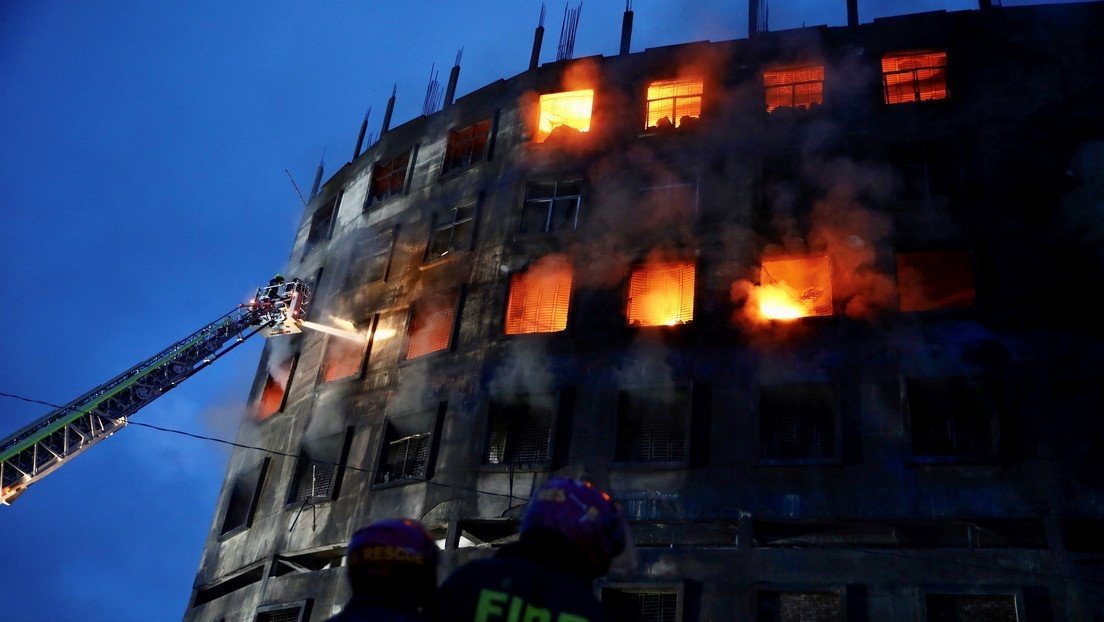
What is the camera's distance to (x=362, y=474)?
22.3 m

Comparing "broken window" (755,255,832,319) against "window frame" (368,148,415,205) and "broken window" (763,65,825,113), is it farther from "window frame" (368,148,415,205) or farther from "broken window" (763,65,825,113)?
"window frame" (368,148,415,205)

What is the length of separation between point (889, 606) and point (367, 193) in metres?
20.2

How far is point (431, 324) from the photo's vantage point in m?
24.2

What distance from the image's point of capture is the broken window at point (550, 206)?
23.8m

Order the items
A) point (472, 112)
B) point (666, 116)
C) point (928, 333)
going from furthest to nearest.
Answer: point (472, 112)
point (666, 116)
point (928, 333)

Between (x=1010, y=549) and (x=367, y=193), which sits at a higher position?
(x=367, y=193)

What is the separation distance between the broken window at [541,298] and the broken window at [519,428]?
1.96 meters

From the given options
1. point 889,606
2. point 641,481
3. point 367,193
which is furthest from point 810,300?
point 367,193

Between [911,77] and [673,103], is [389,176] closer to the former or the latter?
[673,103]

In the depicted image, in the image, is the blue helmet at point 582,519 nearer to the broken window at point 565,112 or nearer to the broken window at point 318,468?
the broken window at point 318,468

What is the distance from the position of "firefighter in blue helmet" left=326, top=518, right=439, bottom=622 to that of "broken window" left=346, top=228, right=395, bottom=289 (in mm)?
23023

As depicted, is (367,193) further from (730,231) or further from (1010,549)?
(1010,549)

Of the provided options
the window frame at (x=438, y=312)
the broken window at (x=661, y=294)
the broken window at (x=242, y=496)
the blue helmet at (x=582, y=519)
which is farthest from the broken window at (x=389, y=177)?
the blue helmet at (x=582, y=519)

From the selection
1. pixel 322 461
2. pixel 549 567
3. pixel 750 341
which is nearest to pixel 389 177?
pixel 322 461
